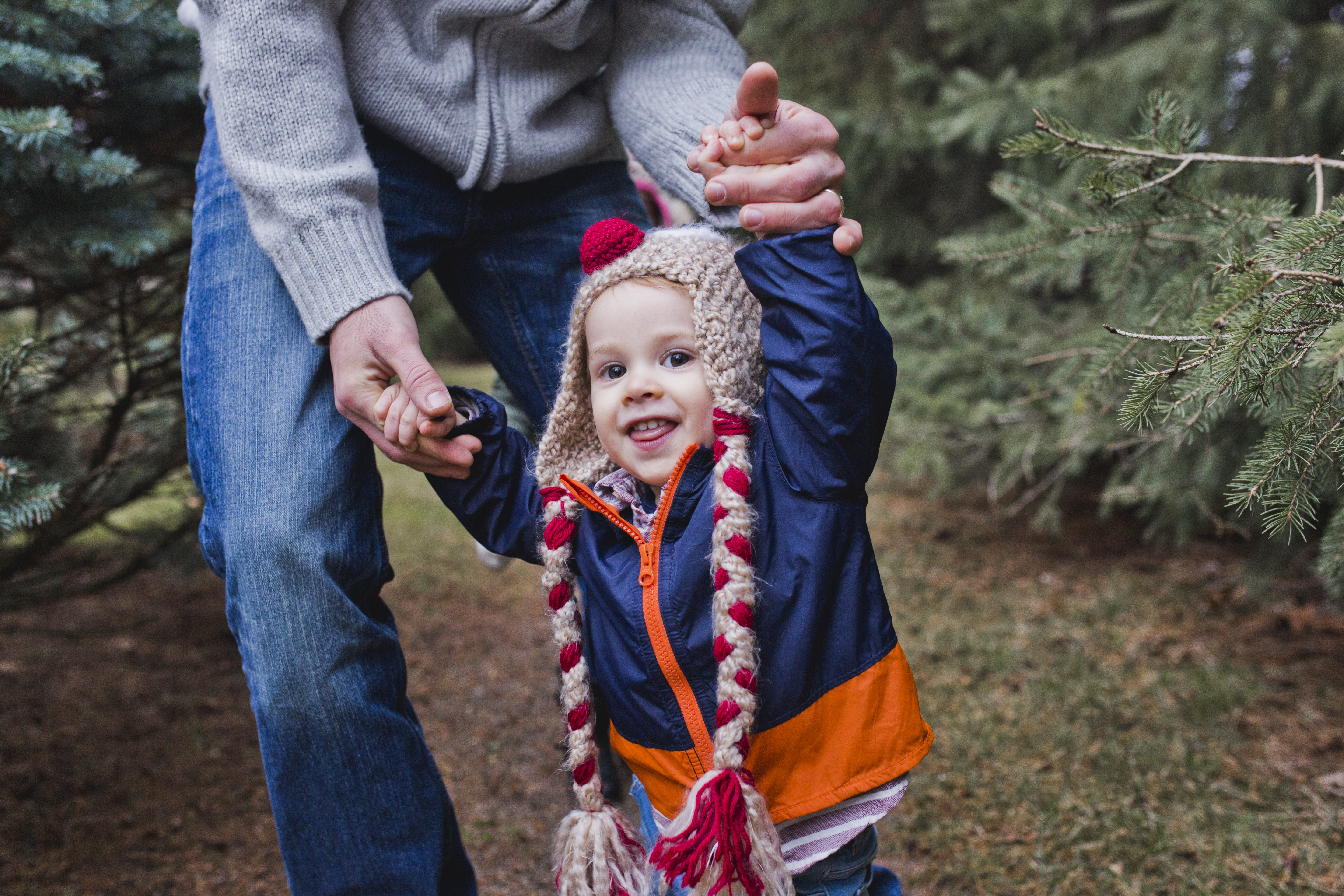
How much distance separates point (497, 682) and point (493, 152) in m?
2.06

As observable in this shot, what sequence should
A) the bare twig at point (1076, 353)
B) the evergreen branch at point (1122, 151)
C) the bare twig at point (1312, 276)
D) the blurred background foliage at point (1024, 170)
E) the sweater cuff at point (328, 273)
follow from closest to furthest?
1. the bare twig at point (1312, 276)
2. the sweater cuff at point (328, 273)
3. the evergreen branch at point (1122, 151)
4. the bare twig at point (1076, 353)
5. the blurred background foliage at point (1024, 170)

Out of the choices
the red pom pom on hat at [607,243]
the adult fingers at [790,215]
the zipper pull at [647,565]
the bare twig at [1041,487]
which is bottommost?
the bare twig at [1041,487]

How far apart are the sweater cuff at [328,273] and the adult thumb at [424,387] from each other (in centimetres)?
12

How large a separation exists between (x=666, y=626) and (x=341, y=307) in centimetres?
66

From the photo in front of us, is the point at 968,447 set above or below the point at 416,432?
below

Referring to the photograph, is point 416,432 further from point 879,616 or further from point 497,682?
point 497,682

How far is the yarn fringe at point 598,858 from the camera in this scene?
4.43ft

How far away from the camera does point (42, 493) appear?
1.70 meters

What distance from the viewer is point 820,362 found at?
1.27m

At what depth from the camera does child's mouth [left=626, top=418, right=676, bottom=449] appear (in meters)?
1.42

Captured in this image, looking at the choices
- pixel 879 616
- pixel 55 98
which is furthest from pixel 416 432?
pixel 55 98

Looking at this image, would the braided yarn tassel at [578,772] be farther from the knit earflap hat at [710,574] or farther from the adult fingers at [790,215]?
the adult fingers at [790,215]

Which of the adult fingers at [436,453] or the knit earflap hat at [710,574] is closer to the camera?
the knit earflap hat at [710,574]

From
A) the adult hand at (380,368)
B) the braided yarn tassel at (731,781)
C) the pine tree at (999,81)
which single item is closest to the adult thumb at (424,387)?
the adult hand at (380,368)
